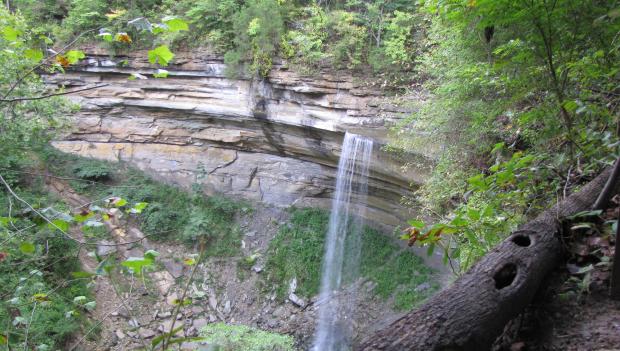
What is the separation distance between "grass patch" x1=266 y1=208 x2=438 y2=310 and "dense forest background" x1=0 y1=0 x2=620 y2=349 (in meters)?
2.04

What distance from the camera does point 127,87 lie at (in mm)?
11391

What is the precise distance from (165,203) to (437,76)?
790cm

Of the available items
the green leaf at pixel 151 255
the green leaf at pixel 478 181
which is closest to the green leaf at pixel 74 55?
the green leaf at pixel 151 255

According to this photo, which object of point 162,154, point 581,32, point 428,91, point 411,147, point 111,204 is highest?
point 581,32

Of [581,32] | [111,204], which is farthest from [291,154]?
[111,204]

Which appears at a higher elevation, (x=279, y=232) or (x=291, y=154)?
(x=291, y=154)

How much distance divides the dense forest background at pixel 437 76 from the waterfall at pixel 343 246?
155 cm

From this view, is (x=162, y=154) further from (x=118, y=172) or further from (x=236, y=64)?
(x=236, y=64)

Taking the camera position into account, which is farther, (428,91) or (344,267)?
(344,267)

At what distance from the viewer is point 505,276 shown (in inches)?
84.9

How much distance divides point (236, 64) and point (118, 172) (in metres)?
4.63

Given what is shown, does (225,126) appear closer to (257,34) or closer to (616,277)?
(257,34)

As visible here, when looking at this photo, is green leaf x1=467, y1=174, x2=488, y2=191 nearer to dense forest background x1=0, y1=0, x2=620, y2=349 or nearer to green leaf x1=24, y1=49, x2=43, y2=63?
dense forest background x1=0, y1=0, x2=620, y2=349

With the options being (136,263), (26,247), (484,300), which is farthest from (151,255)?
(484,300)
